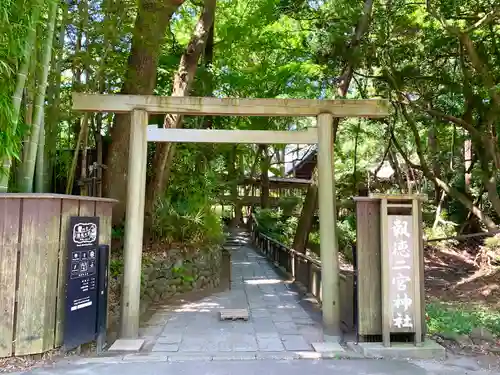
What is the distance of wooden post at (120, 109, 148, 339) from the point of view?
217 inches

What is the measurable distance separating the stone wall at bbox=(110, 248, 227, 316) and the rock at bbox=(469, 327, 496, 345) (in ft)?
16.2

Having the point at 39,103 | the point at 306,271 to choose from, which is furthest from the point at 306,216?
the point at 39,103

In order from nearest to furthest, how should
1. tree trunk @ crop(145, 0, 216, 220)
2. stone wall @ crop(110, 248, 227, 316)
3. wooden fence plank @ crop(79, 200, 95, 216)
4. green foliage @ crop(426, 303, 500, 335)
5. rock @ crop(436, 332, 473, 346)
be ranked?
wooden fence plank @ crop(79, 200, 95, 216) → rock @ crop(436, 332, 473, 346) → green foliage @ crop(426, 303, 500, 335) → stone wall @ crop(110, 248, 227, 316) → tree trunk @ crop(145, 0, 216, 220)

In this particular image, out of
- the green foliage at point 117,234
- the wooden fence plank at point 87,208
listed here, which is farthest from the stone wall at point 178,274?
the wooden fence plank at point 87,208

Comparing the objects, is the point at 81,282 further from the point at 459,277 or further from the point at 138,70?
the point at 459,277

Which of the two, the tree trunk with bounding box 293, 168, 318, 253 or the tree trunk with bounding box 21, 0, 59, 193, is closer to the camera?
the tree trunk with bounding box 21, 0, 59, 193

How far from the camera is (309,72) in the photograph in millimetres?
11094

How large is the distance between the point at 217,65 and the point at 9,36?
822 cm

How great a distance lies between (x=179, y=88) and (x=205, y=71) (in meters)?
2.36

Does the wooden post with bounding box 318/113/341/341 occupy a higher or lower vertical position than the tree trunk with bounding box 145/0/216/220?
lower

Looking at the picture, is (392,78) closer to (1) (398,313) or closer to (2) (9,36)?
(1) (398,313)

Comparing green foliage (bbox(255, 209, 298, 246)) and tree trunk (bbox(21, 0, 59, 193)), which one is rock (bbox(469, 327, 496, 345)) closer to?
tree trunk (bbox(21, 0, 59, 193))

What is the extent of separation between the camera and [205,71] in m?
10.3

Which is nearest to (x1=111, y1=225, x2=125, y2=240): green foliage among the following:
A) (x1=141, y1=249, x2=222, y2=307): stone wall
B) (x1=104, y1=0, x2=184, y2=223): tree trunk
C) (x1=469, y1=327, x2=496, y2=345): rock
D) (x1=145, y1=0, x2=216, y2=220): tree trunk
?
(x1=104, y1=0, x2=184, y2=223): tree trunk
